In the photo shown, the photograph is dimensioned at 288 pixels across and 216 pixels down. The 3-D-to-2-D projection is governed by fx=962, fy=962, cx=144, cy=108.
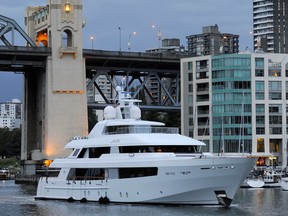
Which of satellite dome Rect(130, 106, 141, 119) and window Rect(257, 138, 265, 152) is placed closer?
satellite dome Rect(130, 106, 141, 119)

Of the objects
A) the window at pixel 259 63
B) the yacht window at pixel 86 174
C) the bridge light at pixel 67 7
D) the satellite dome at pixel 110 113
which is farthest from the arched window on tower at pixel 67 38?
the yacht window at pixel 86 174

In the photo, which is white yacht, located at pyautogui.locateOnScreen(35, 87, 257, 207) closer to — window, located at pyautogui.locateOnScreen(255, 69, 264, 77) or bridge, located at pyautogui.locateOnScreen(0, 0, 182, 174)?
bridge, located at pyautogui.locateOnScreen(0, 0, 182, 174)

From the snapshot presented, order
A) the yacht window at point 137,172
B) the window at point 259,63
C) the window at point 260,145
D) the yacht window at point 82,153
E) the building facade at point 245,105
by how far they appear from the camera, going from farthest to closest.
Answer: the window at point 259,63 → the window at point 260,145 → the building facade at point 245,105 → the yacht window at point 82,153 → the yacht window at point 137,172

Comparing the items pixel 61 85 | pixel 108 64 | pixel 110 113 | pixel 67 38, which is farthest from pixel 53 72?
pixel 110 113

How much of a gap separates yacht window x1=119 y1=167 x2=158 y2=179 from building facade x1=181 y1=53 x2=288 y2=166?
61268 mm

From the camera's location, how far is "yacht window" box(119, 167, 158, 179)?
221 ft

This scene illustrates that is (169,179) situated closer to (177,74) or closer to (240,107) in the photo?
(240,107)

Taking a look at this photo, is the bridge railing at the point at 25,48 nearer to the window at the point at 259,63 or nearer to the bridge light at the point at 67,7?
the bridge light at the point at 67,7

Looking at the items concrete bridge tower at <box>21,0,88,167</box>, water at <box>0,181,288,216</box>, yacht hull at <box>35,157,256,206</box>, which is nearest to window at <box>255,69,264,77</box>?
concrete bridge tower at <box>21,0,88,167</box>

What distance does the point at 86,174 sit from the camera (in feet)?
237

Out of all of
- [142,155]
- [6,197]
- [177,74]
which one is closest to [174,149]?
[142,155]

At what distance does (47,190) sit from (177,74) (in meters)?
69.9

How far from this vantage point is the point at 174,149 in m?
69.4

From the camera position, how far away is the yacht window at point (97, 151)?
71125 mm
